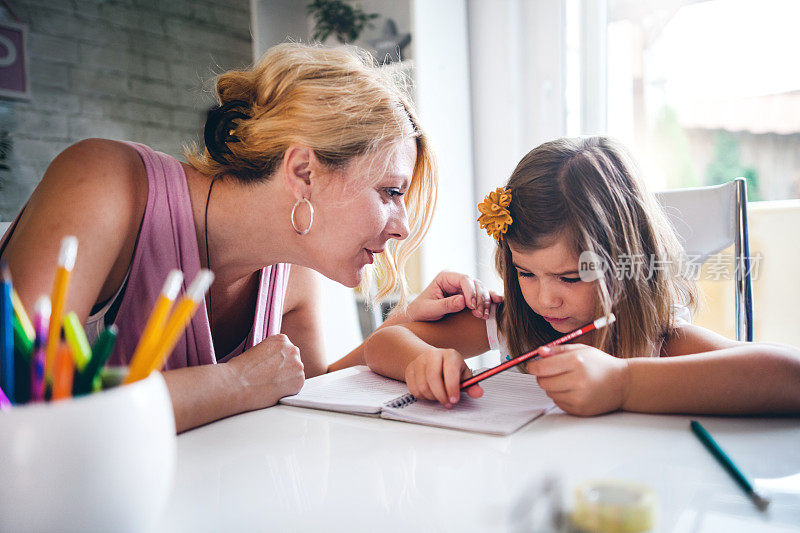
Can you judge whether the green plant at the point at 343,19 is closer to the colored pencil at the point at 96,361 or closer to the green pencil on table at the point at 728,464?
the green pencil on table at the point at 728,464

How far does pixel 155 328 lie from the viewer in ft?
1.20

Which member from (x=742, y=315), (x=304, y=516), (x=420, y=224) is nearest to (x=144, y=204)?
(x=420, y=224)

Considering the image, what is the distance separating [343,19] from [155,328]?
2673mm

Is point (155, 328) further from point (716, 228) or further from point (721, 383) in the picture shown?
point (716, 228)

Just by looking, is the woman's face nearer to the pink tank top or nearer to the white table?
the pink tank top

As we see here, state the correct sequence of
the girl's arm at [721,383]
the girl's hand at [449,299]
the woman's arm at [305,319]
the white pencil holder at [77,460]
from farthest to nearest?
the woman's arm at [305,319], the girl's hand at [449,299], the girl's arm at [721,383], the white pencil holder at [77,460]

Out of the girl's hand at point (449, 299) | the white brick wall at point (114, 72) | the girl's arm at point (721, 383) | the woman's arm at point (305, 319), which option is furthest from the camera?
the white brick wall at point (114, 72)

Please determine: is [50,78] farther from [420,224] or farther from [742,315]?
[742,315]

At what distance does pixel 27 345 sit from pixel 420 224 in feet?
2.85

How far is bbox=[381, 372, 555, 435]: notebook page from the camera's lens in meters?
0.66

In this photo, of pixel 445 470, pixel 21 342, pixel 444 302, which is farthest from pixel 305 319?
pixel 21 342

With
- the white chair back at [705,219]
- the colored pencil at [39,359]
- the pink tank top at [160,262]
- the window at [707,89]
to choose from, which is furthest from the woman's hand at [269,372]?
the window at [707,89]

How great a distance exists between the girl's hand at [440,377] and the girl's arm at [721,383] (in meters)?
0.20

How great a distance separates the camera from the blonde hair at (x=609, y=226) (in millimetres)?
1027
